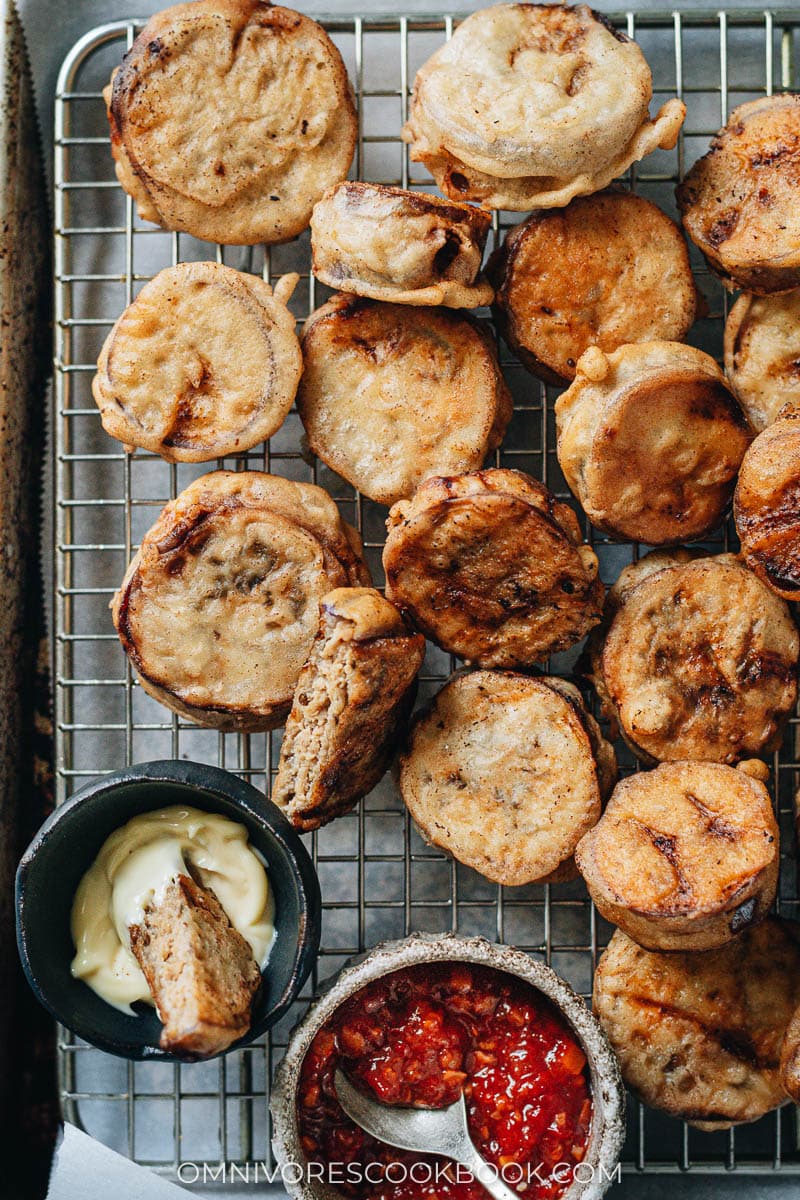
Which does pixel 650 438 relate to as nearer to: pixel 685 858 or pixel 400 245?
pixel 400 245

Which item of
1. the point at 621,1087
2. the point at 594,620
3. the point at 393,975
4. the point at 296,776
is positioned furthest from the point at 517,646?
the point at 621,1087

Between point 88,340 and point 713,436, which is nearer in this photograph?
point 713,436

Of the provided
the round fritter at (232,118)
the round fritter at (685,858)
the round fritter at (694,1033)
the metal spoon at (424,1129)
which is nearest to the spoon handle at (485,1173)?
the metal spoon at (424,1129)

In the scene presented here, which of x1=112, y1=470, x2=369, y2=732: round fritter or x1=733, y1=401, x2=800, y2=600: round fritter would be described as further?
x1=112, y1=470, x2=369, y2=732: round fritter

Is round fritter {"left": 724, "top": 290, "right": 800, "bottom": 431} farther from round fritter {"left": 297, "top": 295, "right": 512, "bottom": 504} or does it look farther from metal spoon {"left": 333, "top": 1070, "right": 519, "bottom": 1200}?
metal spoon {"left": 333, "top": 1070, "right": 519, "bottom": 1200}

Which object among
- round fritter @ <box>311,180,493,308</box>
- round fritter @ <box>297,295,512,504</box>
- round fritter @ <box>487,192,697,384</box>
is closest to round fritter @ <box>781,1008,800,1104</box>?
round fritter @ <box>297,295,512,504</box>

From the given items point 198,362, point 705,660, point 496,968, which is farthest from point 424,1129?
point 198,362

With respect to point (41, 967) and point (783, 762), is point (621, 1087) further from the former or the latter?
point (41, 967)
